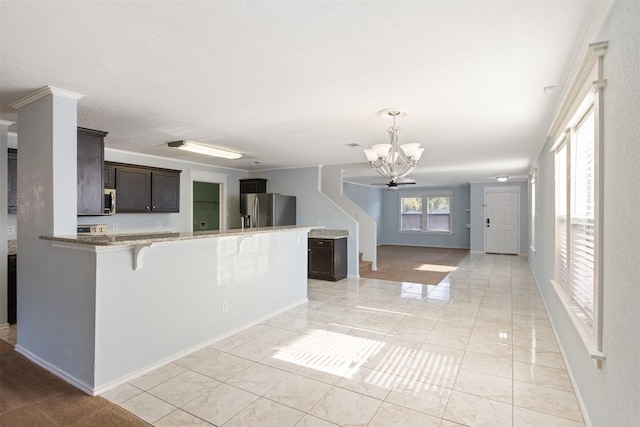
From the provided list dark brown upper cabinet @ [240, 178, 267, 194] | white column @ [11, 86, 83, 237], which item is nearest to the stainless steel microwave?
white column @ [11, 86, 83, 237]

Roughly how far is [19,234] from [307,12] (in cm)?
331

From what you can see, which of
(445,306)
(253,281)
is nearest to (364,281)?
(445,306)

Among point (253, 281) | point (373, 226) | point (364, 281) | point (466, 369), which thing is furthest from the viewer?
point (373, 226)

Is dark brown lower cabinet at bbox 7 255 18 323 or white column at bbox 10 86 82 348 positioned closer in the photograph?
white column at bbox 10 86 82 348

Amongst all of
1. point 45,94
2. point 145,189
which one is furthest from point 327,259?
point 45,94

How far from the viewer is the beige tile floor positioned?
2.17 metres

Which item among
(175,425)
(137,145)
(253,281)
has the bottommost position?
(175,425)

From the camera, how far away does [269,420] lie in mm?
2109

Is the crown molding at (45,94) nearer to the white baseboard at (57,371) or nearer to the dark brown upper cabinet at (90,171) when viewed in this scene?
the dark brown upper cabinet at (90,171)

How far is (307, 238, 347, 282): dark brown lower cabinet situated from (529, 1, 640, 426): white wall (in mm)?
4788

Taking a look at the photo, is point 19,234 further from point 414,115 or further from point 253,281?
point 414,115

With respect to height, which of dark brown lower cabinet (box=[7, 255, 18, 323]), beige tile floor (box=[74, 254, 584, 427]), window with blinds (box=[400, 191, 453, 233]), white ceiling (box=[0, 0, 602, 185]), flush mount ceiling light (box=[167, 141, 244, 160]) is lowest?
beige tile floor (box=[74, 254, 584, 427])

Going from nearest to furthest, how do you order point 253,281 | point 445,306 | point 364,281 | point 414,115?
point 414,115
point 253,281
point 445,306
point 364,281

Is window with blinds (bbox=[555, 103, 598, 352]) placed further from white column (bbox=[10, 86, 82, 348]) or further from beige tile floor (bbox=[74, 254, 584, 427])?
white column (bbox=[10, 86, 82, 348])
